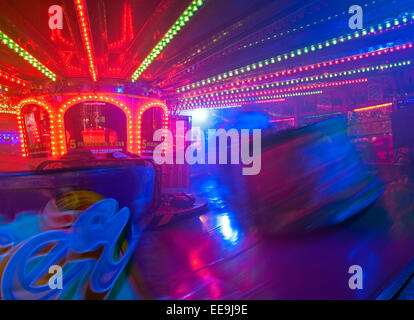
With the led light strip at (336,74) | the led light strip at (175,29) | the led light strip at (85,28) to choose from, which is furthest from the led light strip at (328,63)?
the led light strip at (85,28)

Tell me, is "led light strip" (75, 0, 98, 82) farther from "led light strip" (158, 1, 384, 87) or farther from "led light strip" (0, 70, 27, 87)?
"led light strip" (0, 70, 27, 87)

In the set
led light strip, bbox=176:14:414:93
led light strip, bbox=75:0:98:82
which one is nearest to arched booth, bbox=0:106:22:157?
led light strip, bbox=75:0:98:82

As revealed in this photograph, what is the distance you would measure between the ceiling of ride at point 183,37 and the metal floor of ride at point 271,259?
357cm

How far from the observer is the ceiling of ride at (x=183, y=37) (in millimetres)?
4074

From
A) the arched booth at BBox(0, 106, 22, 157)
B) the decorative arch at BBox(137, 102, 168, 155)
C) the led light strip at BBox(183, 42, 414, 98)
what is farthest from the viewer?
the arched booth at BBox(0, 106, 22, 157)

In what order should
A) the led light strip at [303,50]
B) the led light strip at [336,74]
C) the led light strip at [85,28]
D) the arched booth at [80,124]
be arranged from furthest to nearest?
1. the led light strip at [336,74]
2. the arched booth at [80,124]
3. the led light strip at [303,50]
4. the led light strip at [85,28]

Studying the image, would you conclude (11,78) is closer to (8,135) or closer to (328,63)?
(328,63)

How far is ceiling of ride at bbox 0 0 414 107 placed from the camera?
13.4 ft

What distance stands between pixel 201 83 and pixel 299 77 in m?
3.23

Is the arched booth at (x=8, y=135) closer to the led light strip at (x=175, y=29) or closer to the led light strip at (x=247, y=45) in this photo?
the led light strip at (x=247, y=45)

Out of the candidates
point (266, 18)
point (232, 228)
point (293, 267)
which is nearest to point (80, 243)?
point (293, 267)

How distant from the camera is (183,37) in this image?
534 cm

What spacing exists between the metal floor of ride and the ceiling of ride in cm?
357

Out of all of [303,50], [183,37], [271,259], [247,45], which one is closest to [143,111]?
[183,37]
